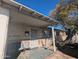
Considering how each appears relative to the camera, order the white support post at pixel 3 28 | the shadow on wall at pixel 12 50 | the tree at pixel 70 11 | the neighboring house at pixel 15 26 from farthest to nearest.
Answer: the tree at pixel 70 11 → the shadow on wall at pixel 12 50 → the neighboring house at pixel 15 26 → the white support post at pixel 3 28

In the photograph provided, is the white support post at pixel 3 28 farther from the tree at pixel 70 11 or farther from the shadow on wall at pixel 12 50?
the tree at pixel 70 11

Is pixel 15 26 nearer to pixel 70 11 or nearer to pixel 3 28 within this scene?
pixel 3 28

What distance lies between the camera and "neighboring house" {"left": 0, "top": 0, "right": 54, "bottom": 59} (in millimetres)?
7062

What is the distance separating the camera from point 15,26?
449 inches

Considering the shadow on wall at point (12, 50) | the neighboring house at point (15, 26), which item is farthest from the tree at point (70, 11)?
the shadow on wall at point (12, 50)

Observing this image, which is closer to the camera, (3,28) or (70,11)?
(3,28)

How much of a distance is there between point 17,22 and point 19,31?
37.4 inches

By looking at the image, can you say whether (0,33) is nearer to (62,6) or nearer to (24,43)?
(24,43)

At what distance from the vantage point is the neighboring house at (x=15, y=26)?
23.2ft

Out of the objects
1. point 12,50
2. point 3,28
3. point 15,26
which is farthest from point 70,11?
point 3,28

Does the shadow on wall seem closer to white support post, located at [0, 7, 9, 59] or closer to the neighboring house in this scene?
the neighboring house

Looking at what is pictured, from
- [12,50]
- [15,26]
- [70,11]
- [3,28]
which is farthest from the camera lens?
[70,11]

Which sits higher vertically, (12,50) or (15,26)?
(15,26)

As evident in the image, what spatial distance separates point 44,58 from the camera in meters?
9.52
